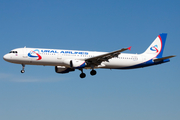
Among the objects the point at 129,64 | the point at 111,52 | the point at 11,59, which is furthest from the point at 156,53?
the point at 11,59

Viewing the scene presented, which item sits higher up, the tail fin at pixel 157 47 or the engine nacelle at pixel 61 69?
the tail fin at pixel 157 47

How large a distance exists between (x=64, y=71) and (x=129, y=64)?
11.6 m

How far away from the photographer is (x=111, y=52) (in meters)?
47.5

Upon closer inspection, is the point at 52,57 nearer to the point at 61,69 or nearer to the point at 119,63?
the point at 61,69

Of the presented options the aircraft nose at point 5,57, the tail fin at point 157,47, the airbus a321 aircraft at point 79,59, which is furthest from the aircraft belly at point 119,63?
the aircraft nose at point 5,57

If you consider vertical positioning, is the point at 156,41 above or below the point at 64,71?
above

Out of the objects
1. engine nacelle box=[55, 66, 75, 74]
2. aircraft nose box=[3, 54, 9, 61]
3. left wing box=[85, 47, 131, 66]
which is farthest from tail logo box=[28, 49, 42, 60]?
left wing box=[85, 47, 131, 66]

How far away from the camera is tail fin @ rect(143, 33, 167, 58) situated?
193ft

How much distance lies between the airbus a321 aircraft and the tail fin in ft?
2.48

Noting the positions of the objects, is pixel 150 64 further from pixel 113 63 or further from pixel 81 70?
pixel 81 70

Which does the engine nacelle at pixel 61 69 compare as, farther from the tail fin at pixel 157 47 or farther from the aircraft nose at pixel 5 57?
the tail fin at pixel 157 47

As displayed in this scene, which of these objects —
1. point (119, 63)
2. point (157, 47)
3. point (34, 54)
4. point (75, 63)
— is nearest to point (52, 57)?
point (34, 54)

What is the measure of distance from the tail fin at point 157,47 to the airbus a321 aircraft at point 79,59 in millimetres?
757

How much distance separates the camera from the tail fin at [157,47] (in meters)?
58.8
